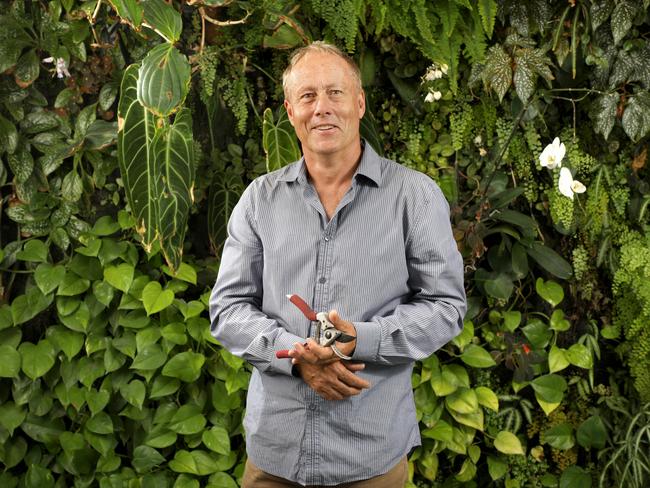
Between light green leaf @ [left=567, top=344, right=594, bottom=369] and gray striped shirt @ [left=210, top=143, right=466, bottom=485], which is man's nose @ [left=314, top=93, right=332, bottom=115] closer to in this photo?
gray striped shirt @ [left=210, top=143, right=466, bottom=485]

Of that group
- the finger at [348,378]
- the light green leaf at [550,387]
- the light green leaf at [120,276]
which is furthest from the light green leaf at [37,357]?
the light green leaf at [550,387]

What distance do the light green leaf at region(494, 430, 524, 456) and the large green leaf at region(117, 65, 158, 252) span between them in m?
1.21

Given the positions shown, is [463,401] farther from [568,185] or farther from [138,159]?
[138,159]

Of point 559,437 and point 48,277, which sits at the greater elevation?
point 48,277

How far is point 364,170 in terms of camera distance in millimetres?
1701

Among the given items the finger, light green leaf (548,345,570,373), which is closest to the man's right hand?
the finger

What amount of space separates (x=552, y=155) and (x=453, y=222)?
0.35m

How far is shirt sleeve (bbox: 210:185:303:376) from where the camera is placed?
161cm

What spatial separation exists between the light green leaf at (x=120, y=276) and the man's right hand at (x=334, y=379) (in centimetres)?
112

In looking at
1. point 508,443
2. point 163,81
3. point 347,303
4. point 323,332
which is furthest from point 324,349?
point 508,443

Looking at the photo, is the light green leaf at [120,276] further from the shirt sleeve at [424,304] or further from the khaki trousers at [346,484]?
the shirt sleeve at [424,304]

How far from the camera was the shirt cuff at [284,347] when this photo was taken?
5.19 feet

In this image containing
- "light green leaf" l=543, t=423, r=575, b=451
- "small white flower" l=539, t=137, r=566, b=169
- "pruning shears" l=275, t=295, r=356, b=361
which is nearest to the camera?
"pruning shears" l=275, t=295, r=356, b=361

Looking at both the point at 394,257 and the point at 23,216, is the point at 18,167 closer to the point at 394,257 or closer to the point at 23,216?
the point at 23,216
